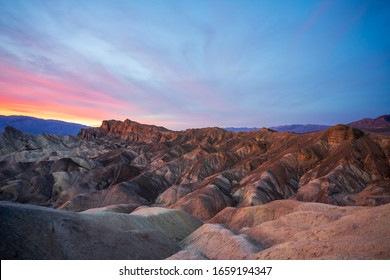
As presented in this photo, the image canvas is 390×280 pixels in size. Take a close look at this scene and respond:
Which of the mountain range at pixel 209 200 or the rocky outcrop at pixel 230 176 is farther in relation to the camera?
the rocky outcrop at pixel 230 176

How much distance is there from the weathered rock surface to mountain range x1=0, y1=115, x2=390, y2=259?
6cm

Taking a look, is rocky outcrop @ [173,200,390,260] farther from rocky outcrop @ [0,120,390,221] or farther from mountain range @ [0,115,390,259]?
rocky outcrop @ [0,120,390,221]

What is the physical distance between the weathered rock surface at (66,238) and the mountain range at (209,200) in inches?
2.5

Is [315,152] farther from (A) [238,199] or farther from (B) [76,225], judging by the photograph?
(B) [76,225]

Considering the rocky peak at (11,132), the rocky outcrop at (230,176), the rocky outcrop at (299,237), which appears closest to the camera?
the rocky outcrop at (299,237)

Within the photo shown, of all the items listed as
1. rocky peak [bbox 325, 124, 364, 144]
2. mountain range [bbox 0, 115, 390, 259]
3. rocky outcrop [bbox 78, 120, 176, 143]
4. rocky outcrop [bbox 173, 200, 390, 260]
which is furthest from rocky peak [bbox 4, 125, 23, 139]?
rocky outcrop [bbox 173, 200, 390, 260]

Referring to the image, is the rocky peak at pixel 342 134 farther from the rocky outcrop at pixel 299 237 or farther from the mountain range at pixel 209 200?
the rocky outcrop at pixel 299 237

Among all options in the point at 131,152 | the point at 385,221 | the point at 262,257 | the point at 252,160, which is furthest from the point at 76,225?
the point at 131,152

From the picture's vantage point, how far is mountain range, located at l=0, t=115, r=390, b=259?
16672mm

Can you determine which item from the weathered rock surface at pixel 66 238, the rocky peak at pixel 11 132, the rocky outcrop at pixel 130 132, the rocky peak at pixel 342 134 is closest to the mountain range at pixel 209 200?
the weathered rock surface at pixel 66 238

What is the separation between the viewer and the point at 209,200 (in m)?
52.8

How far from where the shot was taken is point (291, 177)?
61.3 metres

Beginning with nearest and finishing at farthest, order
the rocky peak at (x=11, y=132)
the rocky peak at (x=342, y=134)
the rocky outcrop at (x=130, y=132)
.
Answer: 1. the rocky peak at (x=342, y=134)
2. the rocky peak at (x=11, y=132)
3. the rocky outcrop at (x=130, y=132)

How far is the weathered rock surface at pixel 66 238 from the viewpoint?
16.4 metres
